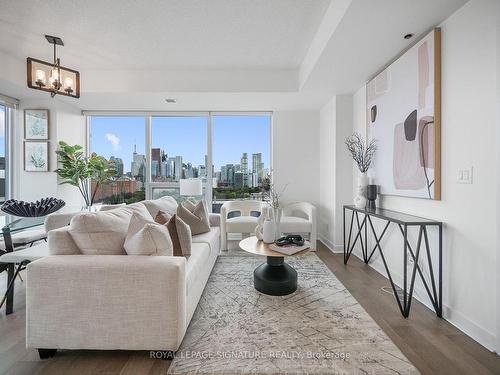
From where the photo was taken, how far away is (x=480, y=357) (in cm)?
158

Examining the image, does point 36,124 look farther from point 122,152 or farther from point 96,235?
point 96,235

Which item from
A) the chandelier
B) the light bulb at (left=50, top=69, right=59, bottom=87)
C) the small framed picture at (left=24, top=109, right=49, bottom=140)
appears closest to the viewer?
the chandelier

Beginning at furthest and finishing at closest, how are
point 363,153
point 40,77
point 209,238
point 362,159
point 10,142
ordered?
1. point 10,142
2. point 363,153
3. point 362,159
4. point 209,238
5. point 40,77

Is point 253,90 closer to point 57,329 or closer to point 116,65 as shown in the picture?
point 116,65

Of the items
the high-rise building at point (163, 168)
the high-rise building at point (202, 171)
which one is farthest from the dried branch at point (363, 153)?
the high-rise building at point (163, 168)

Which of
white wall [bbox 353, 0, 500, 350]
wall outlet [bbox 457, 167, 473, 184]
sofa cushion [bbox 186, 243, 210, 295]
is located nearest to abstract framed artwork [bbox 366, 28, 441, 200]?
white wall [bbox 353, 0, 500, 350]

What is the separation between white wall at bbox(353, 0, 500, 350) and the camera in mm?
1667

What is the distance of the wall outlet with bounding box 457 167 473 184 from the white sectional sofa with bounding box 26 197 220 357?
214 centimetres

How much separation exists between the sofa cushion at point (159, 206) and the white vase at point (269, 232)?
1255 mm

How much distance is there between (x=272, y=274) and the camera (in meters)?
2.44

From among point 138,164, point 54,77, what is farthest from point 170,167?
point 54,77

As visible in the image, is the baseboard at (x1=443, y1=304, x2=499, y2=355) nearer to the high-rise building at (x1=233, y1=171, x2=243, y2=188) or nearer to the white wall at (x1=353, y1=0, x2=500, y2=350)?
the white wall at (x1=353, y1=0, x2=500, y2=350)

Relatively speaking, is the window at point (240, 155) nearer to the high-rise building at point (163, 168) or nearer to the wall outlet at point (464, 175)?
the high-rise building at point (163, 168)

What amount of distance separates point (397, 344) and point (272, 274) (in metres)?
1.10
